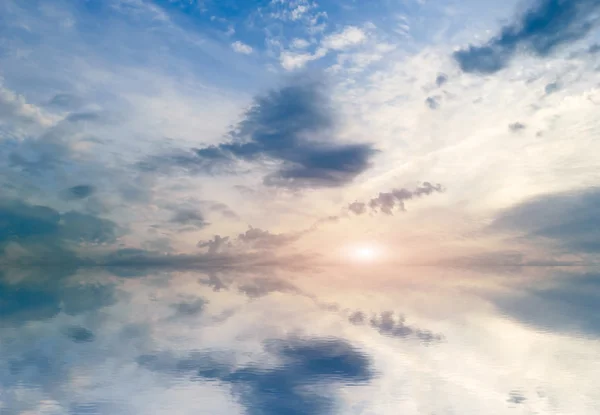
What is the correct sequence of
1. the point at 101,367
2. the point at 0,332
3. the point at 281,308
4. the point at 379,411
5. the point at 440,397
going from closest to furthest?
the point at 379,411 < the point at 440,397 < the point at 101,367 < the point at 0,332 < the point at 281,308

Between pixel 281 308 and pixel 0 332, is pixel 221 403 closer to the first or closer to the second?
pixel 0 332

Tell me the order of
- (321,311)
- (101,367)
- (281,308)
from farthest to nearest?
(281,308) < (321,311) < (101,367)

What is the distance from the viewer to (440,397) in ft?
67.2

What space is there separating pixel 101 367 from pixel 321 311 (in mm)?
24437

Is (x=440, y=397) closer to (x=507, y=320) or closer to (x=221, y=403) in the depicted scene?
(x=221, y=403)

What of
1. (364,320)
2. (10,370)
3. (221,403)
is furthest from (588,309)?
(10,370)

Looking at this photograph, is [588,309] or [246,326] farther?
[588,309]

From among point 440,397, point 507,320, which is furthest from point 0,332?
point 507,320

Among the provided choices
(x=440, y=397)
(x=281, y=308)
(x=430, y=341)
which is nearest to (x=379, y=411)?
(x=440, y=397)

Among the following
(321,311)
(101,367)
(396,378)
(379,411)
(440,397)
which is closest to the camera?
(379,411)

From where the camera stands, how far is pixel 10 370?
23953 mm

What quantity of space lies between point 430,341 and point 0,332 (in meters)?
32.1

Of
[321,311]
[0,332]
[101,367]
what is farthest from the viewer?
[321,311]

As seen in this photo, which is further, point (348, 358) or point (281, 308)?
point (281, 308)
